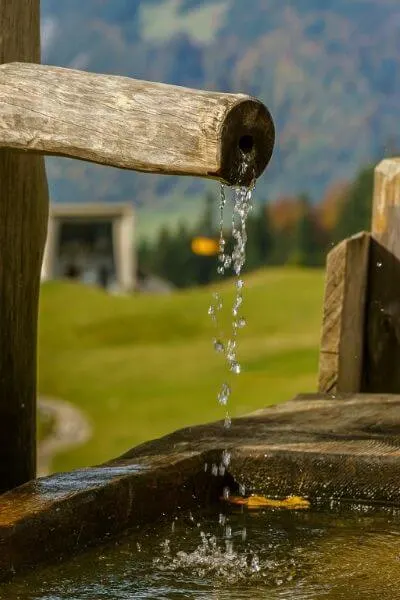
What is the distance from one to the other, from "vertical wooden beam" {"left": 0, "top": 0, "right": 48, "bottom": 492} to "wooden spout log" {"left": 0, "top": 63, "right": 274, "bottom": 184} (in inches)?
19.2

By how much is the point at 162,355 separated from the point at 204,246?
8.67 ft

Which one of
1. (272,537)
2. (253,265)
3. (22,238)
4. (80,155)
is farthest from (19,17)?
(253,265)

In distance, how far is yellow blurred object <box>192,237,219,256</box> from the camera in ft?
60.9

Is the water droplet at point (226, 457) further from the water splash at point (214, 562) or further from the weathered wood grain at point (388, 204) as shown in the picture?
the weathered wood grain at point (388, 204)

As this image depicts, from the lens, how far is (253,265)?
55.8ft

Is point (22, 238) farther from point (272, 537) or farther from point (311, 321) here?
point (311, 321)

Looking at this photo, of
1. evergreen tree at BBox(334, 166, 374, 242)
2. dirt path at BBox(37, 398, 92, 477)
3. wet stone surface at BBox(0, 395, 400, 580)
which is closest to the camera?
wet stone surface at BBox(0, 395, 400, 580)

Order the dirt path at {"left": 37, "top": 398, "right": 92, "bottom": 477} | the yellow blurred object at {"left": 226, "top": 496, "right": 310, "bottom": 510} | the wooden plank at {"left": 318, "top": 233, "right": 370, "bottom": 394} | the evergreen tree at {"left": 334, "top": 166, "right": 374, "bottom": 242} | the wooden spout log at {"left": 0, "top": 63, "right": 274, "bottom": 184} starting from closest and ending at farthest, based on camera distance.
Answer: the wooden spout log at {"left": 0, "top": 63, "right": 274, "bottom": 184} < the yellow blurred object at {"left": 226, "top": 496, "right": 310, "bottom": 510} < the wooden plank at {"left": 318, "top": 233, "right": 370, "bottom": 394} < the dirt path at {"left": 37, "top": 398, "right": 92, "bottom": 477} < the evergreen tree at {"left": 334, "top": 166, "right": 374, "bottom": 242}

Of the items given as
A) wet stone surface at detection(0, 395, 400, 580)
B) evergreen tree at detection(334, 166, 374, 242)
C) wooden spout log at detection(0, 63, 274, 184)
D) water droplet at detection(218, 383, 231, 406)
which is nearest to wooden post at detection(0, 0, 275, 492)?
wooden spout log at detection(0, 63, 274, 184)

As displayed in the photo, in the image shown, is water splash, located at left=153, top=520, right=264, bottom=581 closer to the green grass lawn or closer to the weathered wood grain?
the weathered wood grain

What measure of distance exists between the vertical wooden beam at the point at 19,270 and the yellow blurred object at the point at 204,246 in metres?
14.2

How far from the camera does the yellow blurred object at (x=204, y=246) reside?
18.6 m

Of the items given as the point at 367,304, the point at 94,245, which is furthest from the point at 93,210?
the point at 367,304

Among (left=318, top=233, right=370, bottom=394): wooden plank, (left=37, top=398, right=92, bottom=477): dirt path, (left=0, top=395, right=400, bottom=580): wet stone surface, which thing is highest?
(left=318, top=233, right=370, bottom=394): wooden plank
